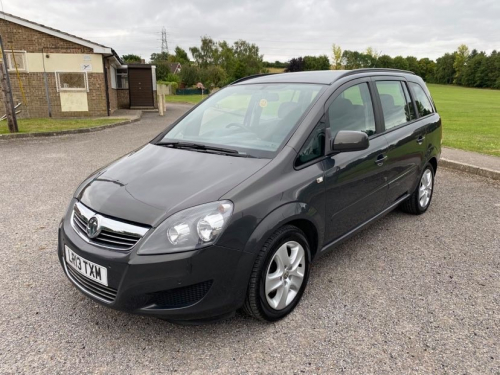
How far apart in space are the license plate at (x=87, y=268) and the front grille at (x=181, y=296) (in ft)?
1.12

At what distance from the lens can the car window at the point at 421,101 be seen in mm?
4703

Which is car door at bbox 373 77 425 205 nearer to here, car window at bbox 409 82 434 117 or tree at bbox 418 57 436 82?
car window at bbox 409 82 434 117

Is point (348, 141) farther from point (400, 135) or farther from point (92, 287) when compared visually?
point (92, 287)

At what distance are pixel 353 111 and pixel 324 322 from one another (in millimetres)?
1859

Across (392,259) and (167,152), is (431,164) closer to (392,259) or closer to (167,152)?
(392,259)

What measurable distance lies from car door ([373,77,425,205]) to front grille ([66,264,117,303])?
9.00ft

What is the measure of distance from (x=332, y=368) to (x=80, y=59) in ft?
59.4

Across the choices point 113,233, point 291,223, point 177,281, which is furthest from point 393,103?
point 113,233

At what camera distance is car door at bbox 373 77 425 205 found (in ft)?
12.7

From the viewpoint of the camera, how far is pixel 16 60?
53.8 ft

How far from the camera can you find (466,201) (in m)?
5.48

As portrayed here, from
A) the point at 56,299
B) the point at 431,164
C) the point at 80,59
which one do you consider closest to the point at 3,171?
the point at 56,299

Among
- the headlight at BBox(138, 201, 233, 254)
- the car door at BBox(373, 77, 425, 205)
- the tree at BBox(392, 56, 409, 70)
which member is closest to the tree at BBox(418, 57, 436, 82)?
the tree at BBox(392, 56, 409, 70)

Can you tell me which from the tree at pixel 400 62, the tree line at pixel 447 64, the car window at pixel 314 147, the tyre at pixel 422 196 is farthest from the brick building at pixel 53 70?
the tree at pixel 400 62
